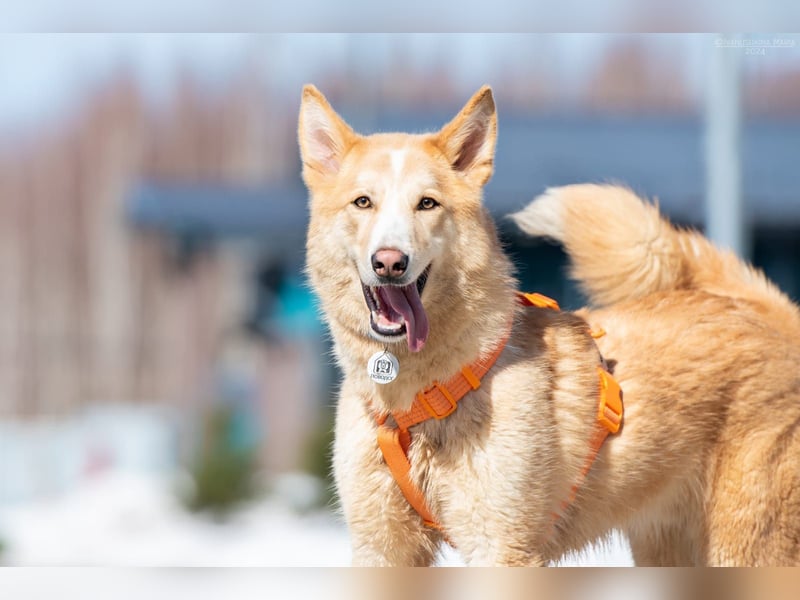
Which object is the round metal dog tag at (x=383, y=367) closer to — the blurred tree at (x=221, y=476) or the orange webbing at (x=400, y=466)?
the orange webbing at (x=400, y=466)

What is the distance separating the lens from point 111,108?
17.2m

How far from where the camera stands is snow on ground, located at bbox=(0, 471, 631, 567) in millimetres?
9570

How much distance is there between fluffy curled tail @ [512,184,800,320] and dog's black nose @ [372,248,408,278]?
3.32 feet

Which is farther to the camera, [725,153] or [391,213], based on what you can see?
[725,153]

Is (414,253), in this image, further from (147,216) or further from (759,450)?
(147,216)

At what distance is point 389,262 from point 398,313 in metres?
0.24

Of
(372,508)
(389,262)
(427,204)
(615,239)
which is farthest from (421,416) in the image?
(615,239)

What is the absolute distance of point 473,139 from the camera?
3326 millimetres

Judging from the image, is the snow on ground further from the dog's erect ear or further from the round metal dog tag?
the dog's erect ear

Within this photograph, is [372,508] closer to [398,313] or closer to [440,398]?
[440,398]

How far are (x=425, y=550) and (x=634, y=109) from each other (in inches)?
493

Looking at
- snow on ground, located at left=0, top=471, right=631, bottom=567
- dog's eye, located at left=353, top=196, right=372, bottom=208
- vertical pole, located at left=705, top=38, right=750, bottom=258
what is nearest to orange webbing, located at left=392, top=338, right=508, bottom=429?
dog's eye, located at left=353, top=196, right=372, bottom=208

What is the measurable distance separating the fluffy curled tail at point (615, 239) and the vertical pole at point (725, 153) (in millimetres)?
3332

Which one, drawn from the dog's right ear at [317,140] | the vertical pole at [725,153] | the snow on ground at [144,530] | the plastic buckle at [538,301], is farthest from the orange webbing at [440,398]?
the snow on ground at [144,530]
